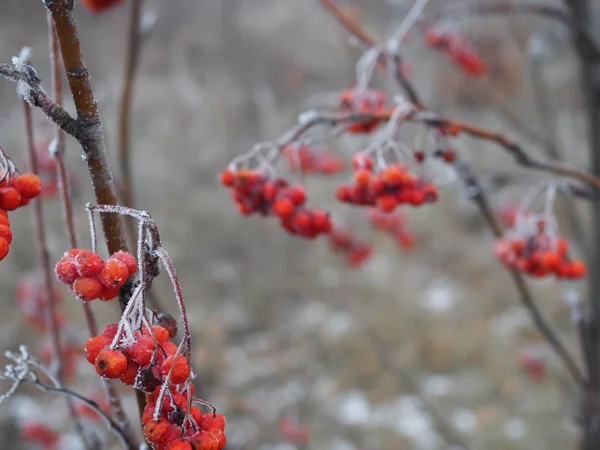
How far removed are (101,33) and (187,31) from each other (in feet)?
4.89

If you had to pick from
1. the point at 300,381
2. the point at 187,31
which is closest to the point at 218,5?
the point at 187,31

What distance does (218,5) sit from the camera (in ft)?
30.4

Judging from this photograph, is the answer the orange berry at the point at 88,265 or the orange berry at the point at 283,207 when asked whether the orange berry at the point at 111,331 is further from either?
the orange berry at the point at 283,207

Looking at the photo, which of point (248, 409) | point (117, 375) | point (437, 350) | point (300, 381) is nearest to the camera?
point (117, 375)

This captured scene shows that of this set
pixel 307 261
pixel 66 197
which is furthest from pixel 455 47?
pixel 307 261

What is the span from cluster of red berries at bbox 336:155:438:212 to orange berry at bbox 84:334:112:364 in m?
0.64

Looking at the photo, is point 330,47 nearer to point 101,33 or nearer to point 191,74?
point 191,74

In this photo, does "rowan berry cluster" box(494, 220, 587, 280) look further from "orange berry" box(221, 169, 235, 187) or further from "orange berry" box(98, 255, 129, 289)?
"orange berry" box(98, 255, 129, 289)

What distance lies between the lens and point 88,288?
528mm

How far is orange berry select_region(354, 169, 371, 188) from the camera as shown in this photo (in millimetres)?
1036

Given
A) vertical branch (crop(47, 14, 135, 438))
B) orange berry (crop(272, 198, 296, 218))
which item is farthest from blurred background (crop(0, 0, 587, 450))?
vertical branch (crop(47, 14, 135, 438))

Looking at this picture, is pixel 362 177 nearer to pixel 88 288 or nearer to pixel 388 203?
pixel 388 203

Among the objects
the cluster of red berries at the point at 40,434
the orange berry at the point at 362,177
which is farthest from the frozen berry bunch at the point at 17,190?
the cluster of red berries at the point at 40,434

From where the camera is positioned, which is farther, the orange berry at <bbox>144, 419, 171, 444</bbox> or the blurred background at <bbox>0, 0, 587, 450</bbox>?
the blurred background at <bbox>0, 0, 587, 450</bbox>
